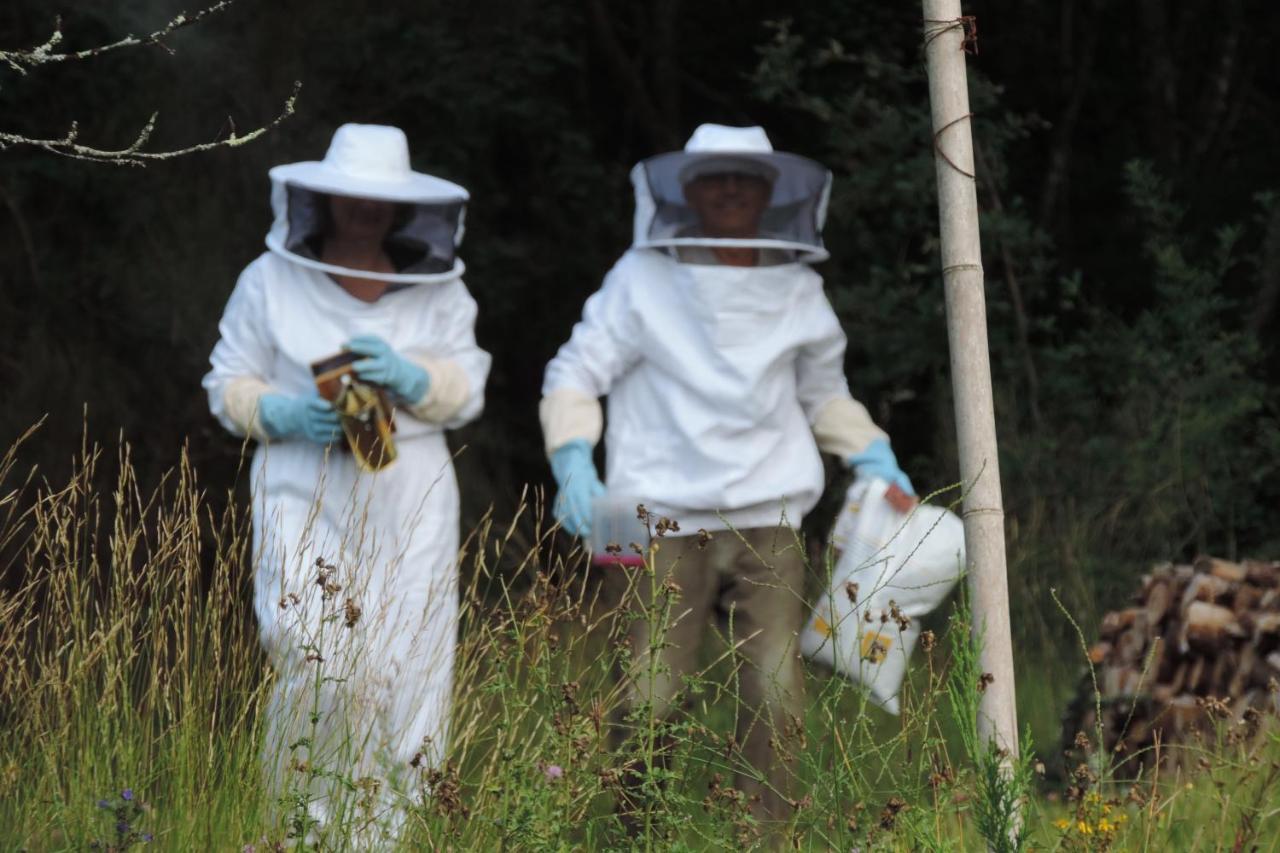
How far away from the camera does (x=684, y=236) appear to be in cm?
533

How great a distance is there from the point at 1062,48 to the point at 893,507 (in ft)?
21.9

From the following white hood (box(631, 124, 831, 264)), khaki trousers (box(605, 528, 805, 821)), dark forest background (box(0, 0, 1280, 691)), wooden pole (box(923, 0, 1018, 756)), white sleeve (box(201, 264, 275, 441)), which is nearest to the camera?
wooden pole (box(923, 0, 1018, 756))

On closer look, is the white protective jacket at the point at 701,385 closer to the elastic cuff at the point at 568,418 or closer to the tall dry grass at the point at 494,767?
the elastic cuff at the point at 568,418

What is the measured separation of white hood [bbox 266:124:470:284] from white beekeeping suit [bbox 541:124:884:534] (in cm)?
51

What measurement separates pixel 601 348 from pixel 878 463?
0.87 meters

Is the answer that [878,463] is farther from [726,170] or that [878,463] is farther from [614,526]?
[726,170]

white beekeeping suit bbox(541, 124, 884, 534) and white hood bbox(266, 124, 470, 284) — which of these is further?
white hood bbox(266, 124, 470, 284)

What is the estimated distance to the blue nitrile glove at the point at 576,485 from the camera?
520 centimetres

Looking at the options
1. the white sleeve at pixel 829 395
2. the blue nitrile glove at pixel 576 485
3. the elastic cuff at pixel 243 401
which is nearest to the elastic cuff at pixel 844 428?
the white sleeve at pixel 829 395

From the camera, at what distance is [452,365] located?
5.65 meters

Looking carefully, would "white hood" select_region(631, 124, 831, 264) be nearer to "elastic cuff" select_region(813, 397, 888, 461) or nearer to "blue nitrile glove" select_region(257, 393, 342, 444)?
"elastic cuff" select_region(813, 397, 888, 461)

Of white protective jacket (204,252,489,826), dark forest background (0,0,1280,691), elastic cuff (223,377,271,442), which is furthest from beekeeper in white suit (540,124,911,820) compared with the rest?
dark forest background (0,0,1280,691)

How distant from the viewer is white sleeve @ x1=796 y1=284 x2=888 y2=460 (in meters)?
5.49

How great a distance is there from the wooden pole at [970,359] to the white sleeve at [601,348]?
169 cm
